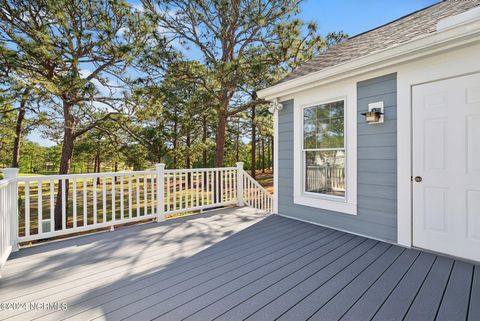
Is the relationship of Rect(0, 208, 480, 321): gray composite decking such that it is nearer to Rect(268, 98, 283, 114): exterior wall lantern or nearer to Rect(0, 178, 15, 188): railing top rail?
Rect(0, 178, 15, 188): railing top rail

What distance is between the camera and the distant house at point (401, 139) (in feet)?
8.38

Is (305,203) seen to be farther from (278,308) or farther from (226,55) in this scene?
(226,55)

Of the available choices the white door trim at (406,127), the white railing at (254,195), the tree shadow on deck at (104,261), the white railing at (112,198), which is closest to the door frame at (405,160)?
the white door trim at (406,127)

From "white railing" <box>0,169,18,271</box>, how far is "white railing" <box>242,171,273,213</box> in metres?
3.88

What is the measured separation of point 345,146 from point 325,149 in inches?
13.7

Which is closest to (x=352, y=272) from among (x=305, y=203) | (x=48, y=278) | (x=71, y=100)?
(x=305, y=203)

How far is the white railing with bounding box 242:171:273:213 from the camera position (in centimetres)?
558

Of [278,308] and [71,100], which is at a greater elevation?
[71,100]

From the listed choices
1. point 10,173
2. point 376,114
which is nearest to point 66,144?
point 10,173

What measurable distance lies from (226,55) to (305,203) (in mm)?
5396

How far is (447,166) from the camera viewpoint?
8.78ft

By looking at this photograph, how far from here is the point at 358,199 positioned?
11.3 ft

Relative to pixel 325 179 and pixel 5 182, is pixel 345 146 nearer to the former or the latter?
pixel 325 179

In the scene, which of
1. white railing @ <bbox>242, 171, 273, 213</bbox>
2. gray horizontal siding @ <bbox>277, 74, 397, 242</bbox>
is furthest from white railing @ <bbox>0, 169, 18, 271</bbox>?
gray horizontal siding @ <bbox>277, 74, 397, 242</bbox>
